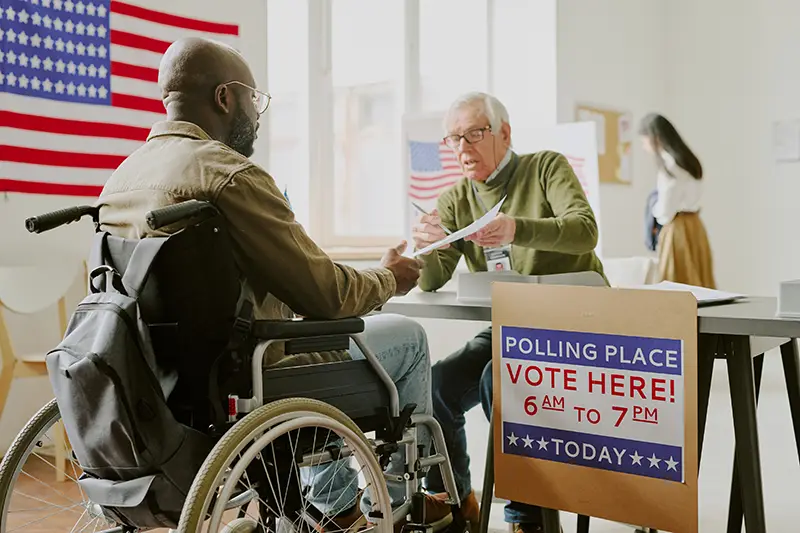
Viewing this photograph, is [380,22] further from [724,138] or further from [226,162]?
[226,162]

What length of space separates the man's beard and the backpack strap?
341 mm

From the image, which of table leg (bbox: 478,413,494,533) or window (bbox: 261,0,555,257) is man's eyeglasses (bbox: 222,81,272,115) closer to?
table leg (bbox: 478,413,494,533)

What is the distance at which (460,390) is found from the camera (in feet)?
7.67

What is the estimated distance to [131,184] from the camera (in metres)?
1.51

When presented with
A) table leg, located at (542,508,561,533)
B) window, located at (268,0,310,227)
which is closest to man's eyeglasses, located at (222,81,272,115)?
table leg, located at (542,508,561,533)

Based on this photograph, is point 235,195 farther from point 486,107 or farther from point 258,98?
point 486,107

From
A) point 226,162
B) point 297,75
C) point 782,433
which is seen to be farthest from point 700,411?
point 297,75

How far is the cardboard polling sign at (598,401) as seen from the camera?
1.67 metres

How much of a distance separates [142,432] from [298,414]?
0.77 ft

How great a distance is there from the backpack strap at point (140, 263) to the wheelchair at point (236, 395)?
0.01 metres

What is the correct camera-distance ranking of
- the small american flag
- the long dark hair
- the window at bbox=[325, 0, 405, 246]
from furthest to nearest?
the window at bbox=[325, 0, 405, 246] → the long dark hair → the small american flag

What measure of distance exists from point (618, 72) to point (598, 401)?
5.36 m

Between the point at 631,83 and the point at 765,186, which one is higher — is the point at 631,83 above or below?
above

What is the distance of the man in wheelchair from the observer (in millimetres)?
1439
